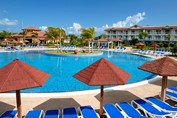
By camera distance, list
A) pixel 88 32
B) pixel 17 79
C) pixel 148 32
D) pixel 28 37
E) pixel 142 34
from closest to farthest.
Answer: pixel 17 79 < pixel 88 32 < pixel 28 37 < pixel 142 34 < pixel 148 32

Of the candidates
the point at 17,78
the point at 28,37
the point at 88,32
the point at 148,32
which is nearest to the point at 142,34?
the point at 148,32

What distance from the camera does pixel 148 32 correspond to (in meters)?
59.8

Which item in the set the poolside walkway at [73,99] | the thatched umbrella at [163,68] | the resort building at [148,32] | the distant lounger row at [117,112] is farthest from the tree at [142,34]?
the distant lounger row at [117,112]

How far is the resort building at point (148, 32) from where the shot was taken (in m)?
54.9

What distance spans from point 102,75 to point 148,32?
2340 inches

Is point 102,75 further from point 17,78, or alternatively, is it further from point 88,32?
point 88,32

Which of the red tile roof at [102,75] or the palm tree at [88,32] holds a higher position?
the palm tree at [88,32]

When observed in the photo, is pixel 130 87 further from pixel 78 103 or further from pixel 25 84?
pixel 25 84

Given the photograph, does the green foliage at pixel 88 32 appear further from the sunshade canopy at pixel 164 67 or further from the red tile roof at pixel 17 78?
the red tile roof at pixel 17 78

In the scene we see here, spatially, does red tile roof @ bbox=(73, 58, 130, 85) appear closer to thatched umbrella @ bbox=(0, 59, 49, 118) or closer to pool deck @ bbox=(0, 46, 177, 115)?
thatched umbrella @ bbox=(0, 59, 49, 118)

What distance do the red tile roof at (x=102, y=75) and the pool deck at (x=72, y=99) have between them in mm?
2131

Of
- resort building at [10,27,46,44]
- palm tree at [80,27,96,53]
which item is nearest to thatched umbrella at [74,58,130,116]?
palm tree at [80,27,96,53]

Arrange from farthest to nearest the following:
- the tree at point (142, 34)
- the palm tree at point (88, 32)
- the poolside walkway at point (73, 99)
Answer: the tree at point (142, 34), the palm tree at point (88, 32), the poolside walkway at point (73, 99)

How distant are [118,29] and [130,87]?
57493 mm
